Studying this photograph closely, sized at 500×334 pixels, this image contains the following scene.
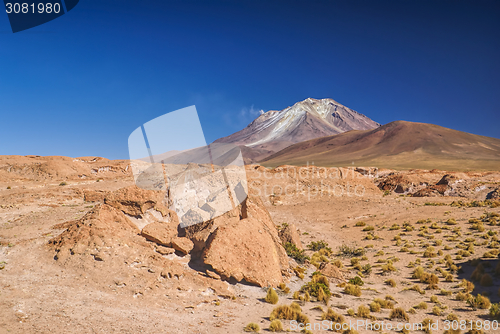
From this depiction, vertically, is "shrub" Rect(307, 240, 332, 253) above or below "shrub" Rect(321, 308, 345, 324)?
above

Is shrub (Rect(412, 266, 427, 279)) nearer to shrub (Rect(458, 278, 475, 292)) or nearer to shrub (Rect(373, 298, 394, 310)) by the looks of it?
shrub (Rect(458, 278, 475, 292))

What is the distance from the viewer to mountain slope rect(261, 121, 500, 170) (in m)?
91.9

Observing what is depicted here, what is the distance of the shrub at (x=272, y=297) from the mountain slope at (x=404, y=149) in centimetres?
9067

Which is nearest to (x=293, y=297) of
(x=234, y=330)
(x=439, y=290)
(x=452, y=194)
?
(x=234, y=330)

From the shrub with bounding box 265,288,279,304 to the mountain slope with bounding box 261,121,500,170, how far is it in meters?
90.7

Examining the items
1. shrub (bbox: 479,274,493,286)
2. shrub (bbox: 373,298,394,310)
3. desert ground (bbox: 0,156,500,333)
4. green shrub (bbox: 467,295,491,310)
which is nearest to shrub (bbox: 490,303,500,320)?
desert ground (bbox: 0,156,500,333)

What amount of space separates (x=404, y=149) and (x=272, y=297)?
5019 inches

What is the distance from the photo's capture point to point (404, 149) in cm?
11688

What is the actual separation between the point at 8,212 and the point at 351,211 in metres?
20.6

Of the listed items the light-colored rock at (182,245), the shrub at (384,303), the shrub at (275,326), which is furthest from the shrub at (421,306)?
the light-colored rock at (182,245)

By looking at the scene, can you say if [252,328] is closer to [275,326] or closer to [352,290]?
[275,326]

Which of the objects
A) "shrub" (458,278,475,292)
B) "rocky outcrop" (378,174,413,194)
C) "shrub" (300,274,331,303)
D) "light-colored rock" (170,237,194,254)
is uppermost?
"rocky outcrop" (378,174,413,194)

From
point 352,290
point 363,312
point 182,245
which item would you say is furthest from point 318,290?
point 182,245

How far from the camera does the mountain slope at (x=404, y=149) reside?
91.9 meters
